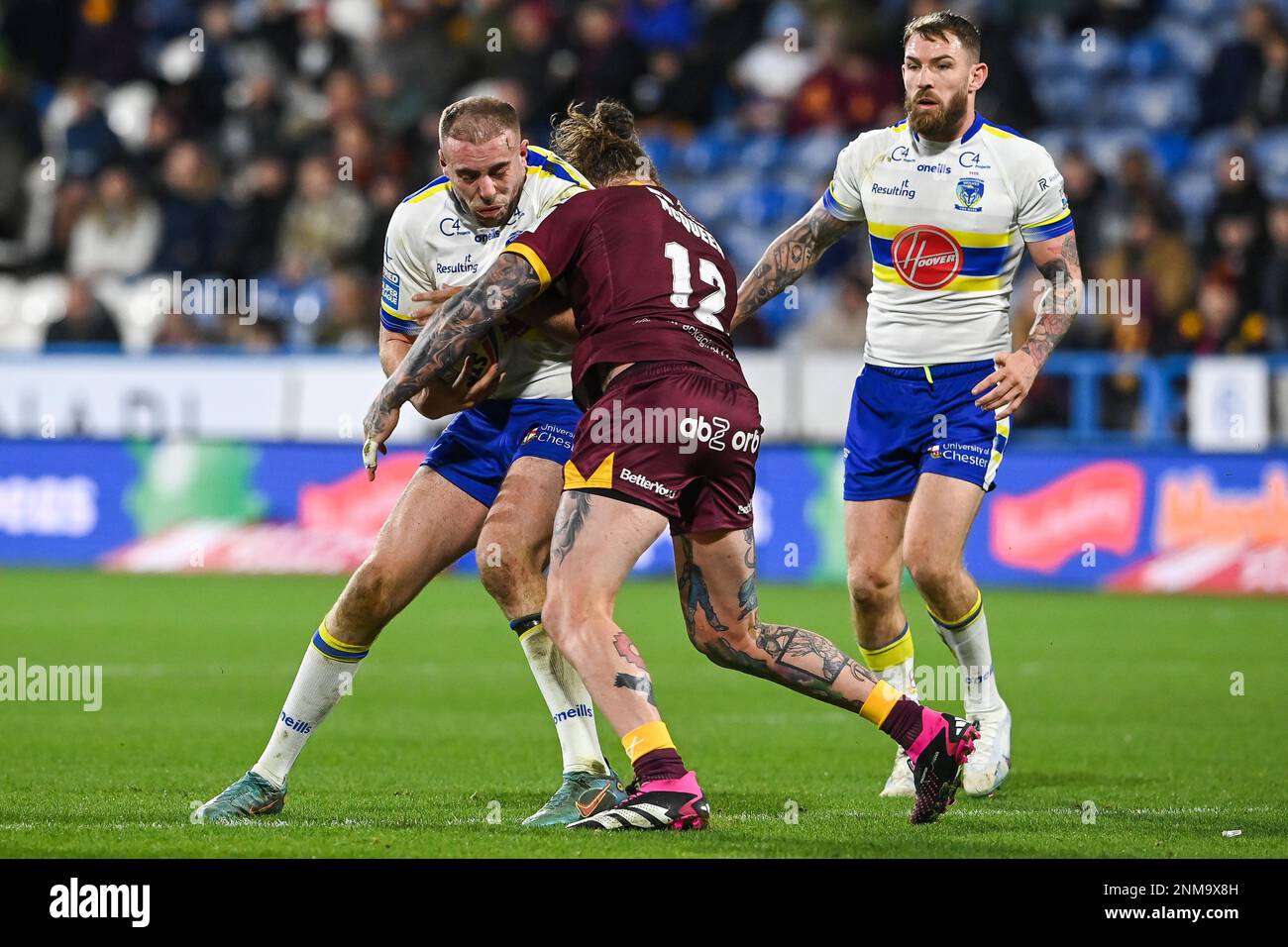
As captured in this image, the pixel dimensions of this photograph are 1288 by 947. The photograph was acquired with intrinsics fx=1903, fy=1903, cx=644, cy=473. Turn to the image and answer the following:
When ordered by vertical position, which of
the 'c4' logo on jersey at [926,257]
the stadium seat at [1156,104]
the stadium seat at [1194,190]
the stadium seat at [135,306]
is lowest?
the 'c4' logo on jersey at [926,257]

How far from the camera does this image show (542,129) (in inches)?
811

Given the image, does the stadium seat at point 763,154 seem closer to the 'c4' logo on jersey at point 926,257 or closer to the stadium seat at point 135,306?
the stadium seat at point 135,306

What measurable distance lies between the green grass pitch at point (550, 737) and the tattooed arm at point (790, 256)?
79.8 inches

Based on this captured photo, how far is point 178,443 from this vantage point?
17375 millimetres

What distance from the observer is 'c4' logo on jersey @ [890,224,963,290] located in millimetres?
7902

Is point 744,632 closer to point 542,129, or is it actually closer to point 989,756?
point 989,756

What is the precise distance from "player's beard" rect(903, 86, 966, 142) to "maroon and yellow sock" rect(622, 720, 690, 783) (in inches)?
115

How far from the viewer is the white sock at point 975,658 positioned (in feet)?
26.0

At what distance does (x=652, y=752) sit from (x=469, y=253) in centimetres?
219

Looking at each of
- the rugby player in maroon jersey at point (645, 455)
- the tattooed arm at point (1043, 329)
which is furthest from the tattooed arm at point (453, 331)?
the tattooed arm at point (1043, 329)

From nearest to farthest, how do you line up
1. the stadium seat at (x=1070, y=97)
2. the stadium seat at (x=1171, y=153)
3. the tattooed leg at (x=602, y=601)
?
the tattooed leg at (x=602, y=601)
the stadium seat at (x=1171, y=153)
the stadium seat at (x=1070, y=97)

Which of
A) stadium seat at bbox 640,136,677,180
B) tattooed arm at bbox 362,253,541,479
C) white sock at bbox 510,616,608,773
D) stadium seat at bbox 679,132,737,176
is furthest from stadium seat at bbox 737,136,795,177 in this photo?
tattooed arm at bbox 362,253,541,479

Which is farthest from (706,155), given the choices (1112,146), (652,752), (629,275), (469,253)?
(652,752)

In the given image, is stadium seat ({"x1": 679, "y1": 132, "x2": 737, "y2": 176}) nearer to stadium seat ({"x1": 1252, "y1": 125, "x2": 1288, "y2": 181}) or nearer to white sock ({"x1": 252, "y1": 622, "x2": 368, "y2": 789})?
stadium seat ({"x1": 1252, "y1": 125, "x2": 1288, "y2": 181})
